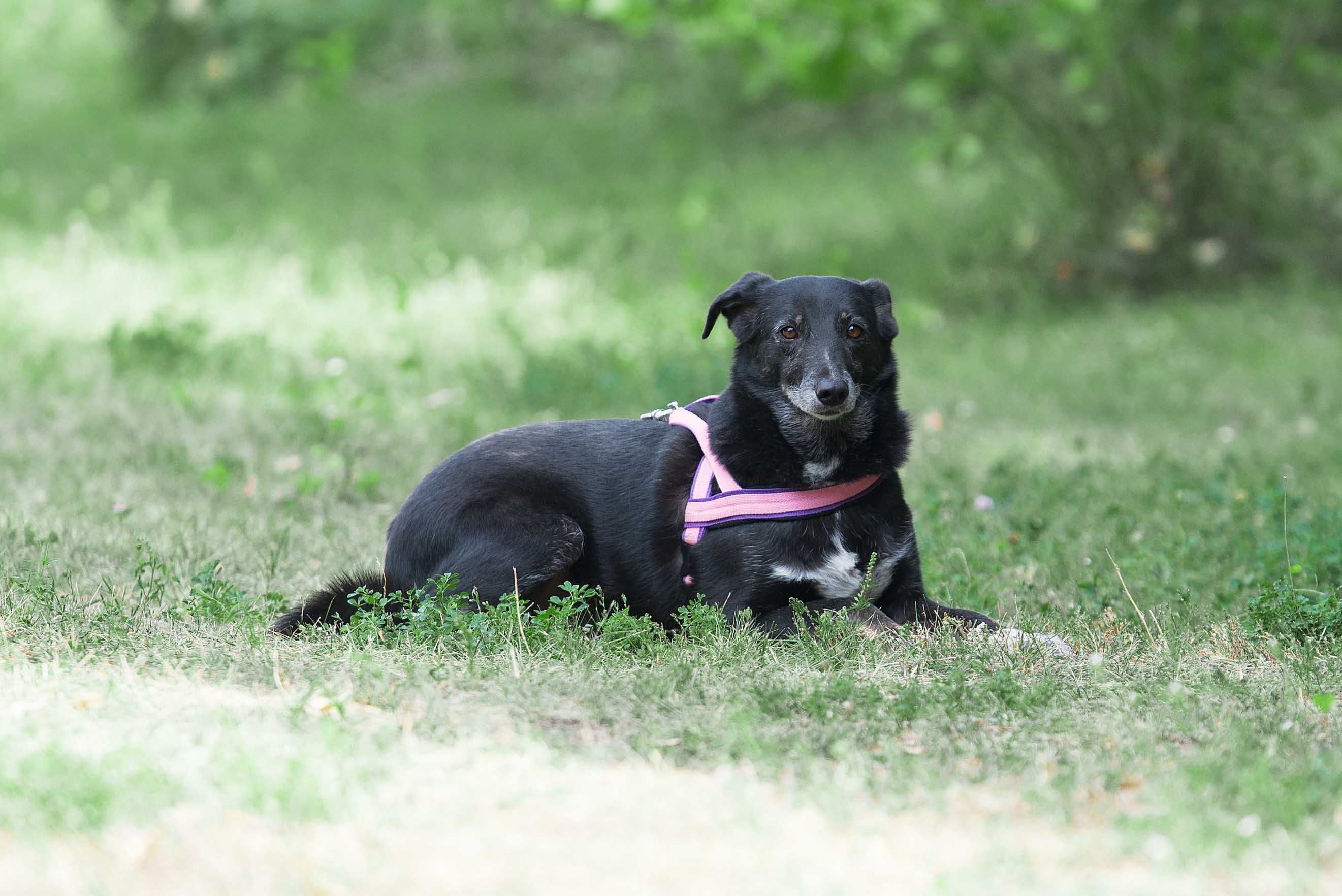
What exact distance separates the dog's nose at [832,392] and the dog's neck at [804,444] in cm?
17

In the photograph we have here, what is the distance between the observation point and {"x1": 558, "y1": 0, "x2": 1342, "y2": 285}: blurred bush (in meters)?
10.7

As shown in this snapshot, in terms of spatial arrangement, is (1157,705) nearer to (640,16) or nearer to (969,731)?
(969,731)

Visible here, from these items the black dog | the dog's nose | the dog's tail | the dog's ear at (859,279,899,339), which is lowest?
the dog's tail

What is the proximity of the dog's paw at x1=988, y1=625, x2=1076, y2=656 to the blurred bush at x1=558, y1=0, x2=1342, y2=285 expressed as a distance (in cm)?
732

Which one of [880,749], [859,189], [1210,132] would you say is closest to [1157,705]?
[880,749]

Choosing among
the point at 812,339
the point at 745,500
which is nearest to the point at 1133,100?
the point at 812,339

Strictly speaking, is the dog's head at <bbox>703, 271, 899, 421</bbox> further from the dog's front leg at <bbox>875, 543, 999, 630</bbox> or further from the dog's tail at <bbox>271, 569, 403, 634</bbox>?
the dog's tail at <bbox>271, 569, 403, 634</bbox>

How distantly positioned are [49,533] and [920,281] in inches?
300

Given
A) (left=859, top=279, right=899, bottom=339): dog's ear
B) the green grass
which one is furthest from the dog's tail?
(left=859, top=279, right=899, bottom=339): dog's ear

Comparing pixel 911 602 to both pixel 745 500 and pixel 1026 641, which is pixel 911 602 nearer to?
pixel 1026 641

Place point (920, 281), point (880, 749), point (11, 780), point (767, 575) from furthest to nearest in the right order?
point (920, 281), point (767, 575), point (880, 749), point (11, 780)

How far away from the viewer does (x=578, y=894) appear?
2.50 metres

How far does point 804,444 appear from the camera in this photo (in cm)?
427

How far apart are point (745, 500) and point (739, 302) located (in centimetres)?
66
